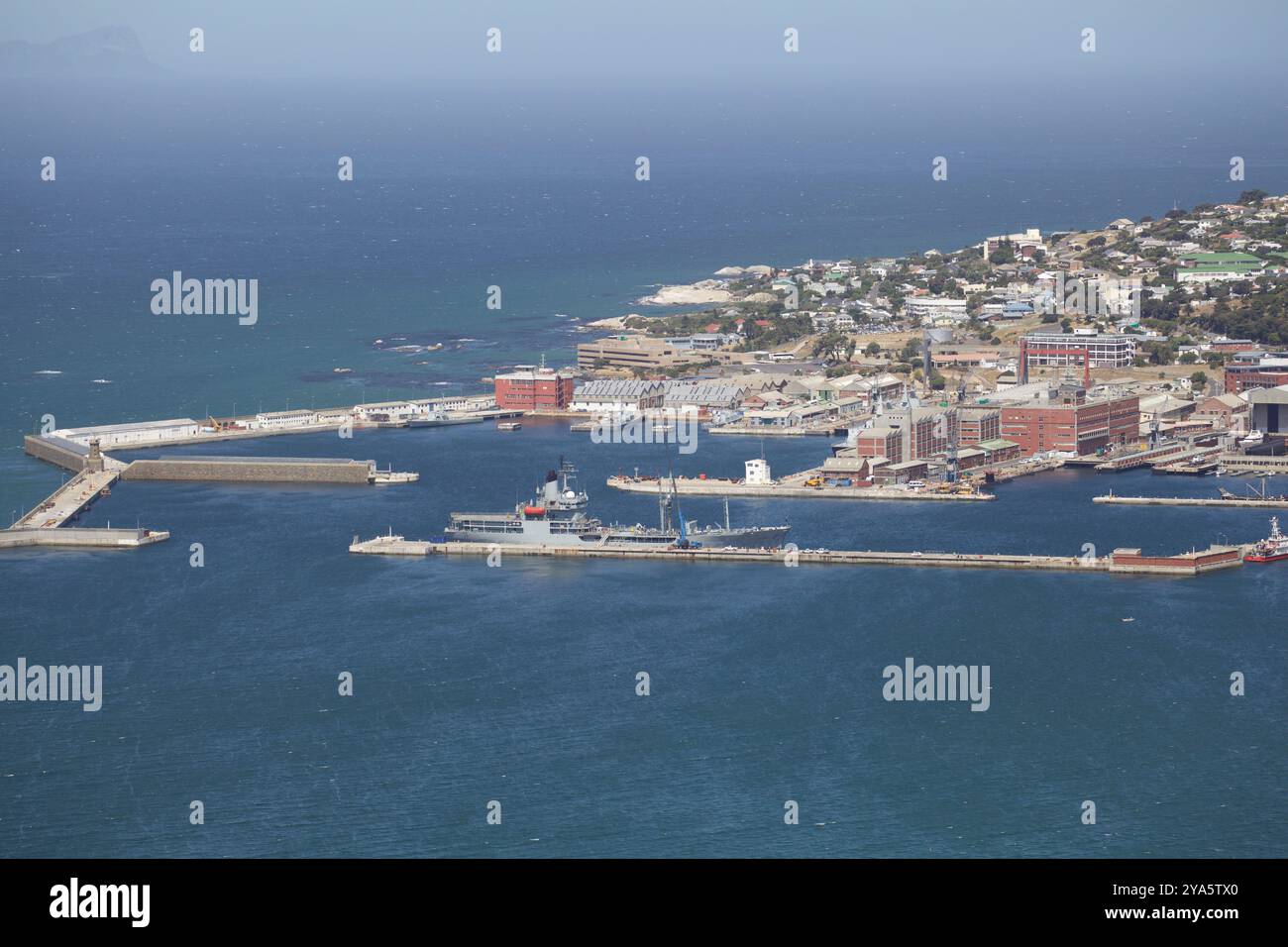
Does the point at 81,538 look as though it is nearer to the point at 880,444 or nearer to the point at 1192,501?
the point at 880,444

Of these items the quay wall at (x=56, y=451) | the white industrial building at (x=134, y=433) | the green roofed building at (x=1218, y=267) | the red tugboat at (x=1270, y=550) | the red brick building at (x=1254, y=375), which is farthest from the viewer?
the green roofed building at (x=1218, y=267)

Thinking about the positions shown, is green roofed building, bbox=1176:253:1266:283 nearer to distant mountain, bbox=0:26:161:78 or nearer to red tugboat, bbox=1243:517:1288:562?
red tugboat, bbox=1243:517:1288:562

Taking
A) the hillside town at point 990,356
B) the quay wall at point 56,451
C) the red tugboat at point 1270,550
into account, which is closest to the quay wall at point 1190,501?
the hillside town at point 990,356

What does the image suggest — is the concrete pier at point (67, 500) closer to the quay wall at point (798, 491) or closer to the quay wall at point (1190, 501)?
the quay wall at point (798, 491)

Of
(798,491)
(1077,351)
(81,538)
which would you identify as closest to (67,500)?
(81,538)
